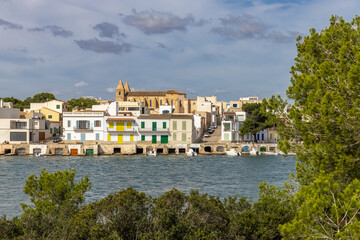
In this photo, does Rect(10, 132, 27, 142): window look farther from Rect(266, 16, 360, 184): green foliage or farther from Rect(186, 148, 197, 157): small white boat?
Rect(266, 16, 360, 184): green foliage

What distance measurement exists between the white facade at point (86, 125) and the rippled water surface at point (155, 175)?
634cm

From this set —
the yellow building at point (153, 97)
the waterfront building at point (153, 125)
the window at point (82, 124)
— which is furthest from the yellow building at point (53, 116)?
the yellow building at point (153, 97)

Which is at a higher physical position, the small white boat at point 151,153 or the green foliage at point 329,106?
the green foliage at point 329,106

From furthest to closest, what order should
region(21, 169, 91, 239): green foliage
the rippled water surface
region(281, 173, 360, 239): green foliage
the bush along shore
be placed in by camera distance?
the rippled water surface < region(21, 169, 91, 239): green foliage < the bush along shore < region(281, 173, 360, 239): green foliage

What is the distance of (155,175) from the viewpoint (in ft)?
135

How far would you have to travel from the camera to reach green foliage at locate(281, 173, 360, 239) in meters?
8.88

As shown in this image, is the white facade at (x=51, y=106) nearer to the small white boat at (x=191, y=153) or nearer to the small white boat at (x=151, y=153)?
the small white boat at (x=151, y=153)

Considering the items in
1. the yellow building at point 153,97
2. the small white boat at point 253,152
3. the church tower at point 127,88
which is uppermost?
the church tower at point 127,88

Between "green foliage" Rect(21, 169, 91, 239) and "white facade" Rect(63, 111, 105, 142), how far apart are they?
1930 inches

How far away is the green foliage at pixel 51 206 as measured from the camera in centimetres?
1410

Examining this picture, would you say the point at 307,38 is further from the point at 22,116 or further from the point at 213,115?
the point at 213,115

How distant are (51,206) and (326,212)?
10.5 metres

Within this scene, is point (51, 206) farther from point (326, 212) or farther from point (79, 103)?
point (79, 103)

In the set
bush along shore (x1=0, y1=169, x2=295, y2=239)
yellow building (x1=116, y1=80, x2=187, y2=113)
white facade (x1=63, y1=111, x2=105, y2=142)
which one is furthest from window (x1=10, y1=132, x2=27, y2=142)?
bush along shore (x1=0, y1=169, x2=295, y2=239)
